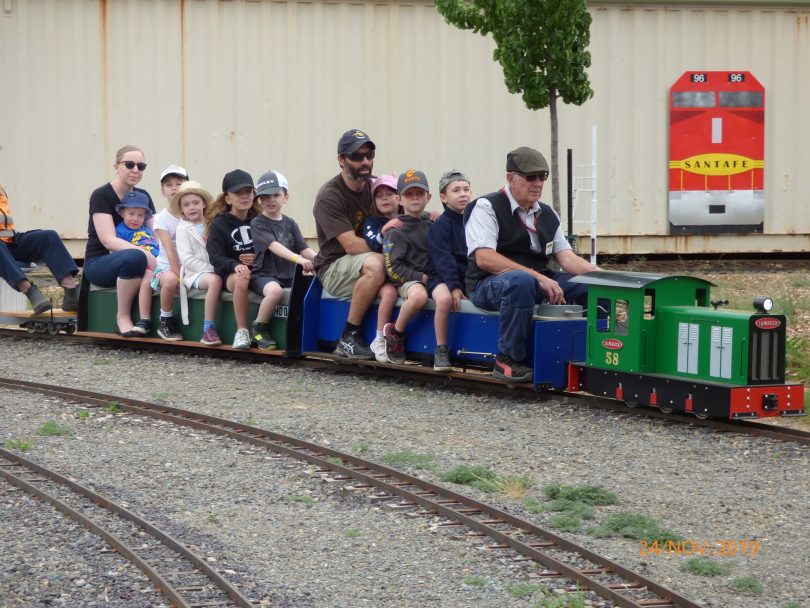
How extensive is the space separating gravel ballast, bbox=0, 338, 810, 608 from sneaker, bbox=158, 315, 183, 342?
1314 mm

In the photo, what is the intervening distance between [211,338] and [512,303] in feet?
11.1

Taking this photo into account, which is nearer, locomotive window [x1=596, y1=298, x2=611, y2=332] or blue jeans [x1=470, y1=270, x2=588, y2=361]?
locomotive window [x1=596, y1=298, x2=611, y2=332]

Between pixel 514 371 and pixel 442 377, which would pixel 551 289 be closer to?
pixel 514 371

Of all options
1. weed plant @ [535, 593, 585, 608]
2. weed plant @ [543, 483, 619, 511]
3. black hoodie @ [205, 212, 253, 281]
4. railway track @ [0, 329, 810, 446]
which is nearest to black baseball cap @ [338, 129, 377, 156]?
black hoodie @ [205, 212, 253, 281]

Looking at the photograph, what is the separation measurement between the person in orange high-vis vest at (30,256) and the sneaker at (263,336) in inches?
93.4

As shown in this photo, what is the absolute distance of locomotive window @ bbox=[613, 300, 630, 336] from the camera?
26.2 ft

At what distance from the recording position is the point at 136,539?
568 cm

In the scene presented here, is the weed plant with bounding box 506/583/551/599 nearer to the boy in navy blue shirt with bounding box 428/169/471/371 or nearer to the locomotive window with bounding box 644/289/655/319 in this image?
the locomotive window with bounding box 644/289/655/319

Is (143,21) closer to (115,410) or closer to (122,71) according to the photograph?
(122,71)

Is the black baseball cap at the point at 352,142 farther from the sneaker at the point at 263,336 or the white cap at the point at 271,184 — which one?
the sneaker at the point at 263,336

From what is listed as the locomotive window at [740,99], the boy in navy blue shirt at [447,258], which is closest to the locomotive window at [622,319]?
the boy in navy blue shirt at [447,258]

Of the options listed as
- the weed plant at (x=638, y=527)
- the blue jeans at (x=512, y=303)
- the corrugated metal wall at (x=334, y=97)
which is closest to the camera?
the weed plant at (x=638, y=527)

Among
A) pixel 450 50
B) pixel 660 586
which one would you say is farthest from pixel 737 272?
pixel 660 586

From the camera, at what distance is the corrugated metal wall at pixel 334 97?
1561cm
